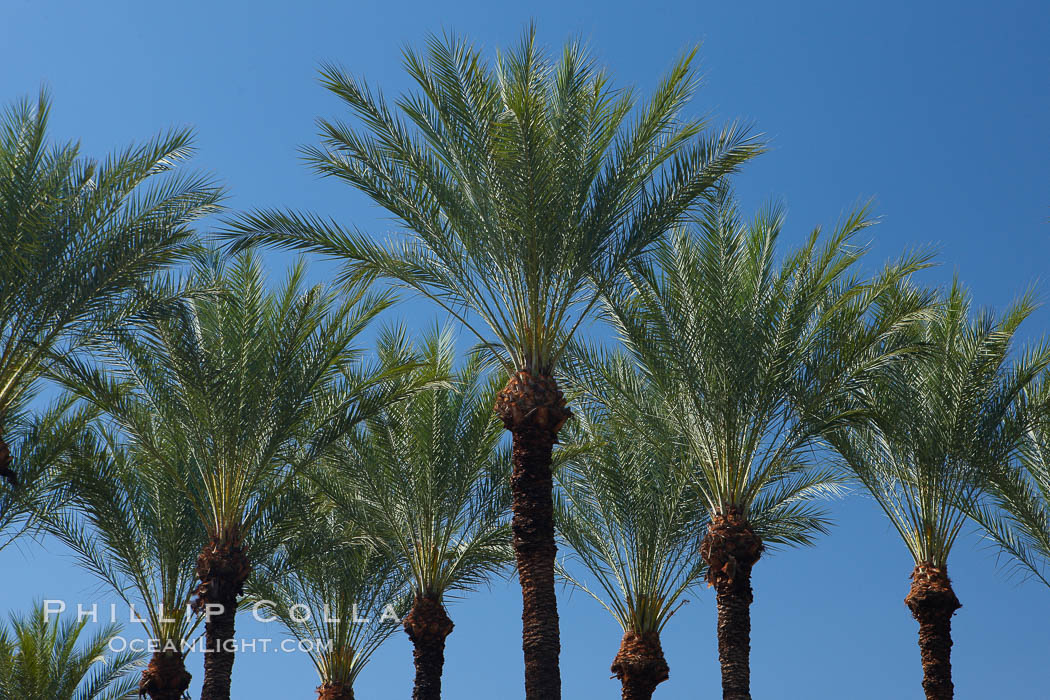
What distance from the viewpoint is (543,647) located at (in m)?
14.0

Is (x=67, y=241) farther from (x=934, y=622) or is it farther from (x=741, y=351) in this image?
(x=934, y=622)

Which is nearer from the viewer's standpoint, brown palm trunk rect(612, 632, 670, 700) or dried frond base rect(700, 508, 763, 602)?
dried frond base rect(700, 508, 763, 602)

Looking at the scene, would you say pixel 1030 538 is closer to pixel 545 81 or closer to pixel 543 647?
pixel 543 647

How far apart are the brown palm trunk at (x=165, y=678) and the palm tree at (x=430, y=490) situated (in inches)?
136

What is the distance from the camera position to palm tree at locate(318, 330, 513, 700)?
62.2ft

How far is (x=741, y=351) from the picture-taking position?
600 inches

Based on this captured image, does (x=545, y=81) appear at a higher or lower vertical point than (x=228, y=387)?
higher

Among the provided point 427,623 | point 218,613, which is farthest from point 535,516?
point 427,623

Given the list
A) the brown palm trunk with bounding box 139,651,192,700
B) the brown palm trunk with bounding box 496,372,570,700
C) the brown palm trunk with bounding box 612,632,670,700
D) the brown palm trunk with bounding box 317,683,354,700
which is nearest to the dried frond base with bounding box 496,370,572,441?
the brown palm trunk with bounding box 496,372,570,700

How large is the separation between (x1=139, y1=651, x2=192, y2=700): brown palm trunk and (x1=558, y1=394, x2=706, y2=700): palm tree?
21.3ft

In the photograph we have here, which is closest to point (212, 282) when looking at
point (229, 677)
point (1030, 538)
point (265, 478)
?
point (265, 478)

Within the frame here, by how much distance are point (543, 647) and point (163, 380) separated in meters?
6.36

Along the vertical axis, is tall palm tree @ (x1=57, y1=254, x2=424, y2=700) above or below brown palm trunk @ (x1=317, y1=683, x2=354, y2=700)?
above

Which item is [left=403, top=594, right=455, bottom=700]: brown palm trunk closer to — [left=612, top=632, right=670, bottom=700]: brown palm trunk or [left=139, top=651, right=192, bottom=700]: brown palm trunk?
[left=612, top=632, right=670, bottom=700]: brown palm trunk
